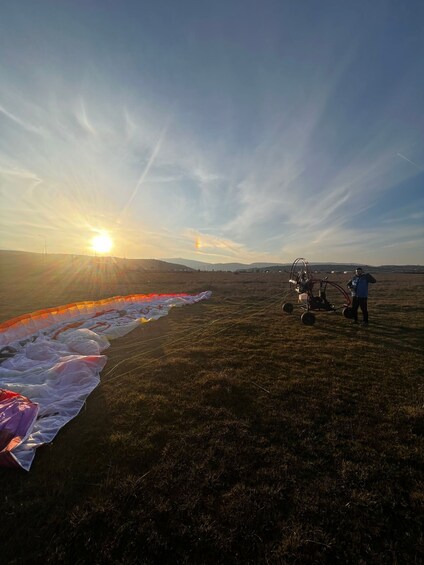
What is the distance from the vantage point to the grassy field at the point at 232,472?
10.2 ft

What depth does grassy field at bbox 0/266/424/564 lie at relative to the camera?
3.11 metres

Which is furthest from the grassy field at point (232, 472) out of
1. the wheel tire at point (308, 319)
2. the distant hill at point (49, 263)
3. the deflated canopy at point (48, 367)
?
the distant hill at point (49, 263)

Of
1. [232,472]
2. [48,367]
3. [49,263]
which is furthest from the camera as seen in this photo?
[49,263]

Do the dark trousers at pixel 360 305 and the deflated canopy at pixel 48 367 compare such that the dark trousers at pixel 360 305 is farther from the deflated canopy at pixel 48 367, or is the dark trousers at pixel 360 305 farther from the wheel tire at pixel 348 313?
the deflated canopy at pixel 48 367

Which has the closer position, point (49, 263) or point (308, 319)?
point (308, 319)

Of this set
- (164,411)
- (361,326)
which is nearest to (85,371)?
(164,411)

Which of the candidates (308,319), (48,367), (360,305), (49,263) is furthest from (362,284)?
(49,263)

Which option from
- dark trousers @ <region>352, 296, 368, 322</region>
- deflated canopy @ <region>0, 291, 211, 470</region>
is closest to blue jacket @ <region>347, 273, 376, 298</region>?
dark trousers @ <region>352, 296, 368, 322</region>

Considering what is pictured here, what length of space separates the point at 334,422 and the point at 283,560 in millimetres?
2867

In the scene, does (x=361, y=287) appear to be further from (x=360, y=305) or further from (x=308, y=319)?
(x=308, y=319)

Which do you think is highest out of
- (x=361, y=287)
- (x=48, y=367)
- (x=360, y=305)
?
(x=361, y=287)

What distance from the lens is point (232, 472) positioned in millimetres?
4113

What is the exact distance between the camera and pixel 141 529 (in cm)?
329

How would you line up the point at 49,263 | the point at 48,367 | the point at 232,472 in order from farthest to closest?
1. the point at 49,263
2. the point at 48,367
3. the point at 232,472
